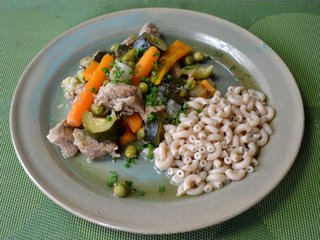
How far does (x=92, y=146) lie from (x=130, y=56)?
0.78 metres

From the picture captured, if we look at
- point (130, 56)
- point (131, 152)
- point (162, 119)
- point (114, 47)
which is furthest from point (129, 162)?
point (114, 47)

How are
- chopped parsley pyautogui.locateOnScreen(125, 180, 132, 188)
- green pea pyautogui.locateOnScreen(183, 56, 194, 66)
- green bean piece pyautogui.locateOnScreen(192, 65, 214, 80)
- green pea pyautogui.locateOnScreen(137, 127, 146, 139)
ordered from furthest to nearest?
green pea pyautogui.locateOnScreen(183, 56, 194, 66)
green bean piece pyautogui.locateOnScreen(192, 65, 214, 80)
green pea pyautogui.locateOnScreen(137, 127, 146, 139)
chopped parsley pyautogui.locateOnScreen(125, 180, 132, 188)

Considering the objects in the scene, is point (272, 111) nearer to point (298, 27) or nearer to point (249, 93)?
point (249, 93)

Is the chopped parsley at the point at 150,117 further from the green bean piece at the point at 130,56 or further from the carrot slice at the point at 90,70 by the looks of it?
the carrot slice at the point at 90,70

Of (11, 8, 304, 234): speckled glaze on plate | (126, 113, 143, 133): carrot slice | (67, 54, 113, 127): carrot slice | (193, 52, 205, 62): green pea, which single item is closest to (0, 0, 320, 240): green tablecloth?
(11, 8, 304, 234): speckled glaze on plate

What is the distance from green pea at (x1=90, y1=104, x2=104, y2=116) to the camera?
3078mm

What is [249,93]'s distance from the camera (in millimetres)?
3271

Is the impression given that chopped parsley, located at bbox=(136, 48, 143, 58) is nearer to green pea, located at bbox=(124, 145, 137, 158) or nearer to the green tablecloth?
green pea, located at bbox=(124, 145, 137, 158)

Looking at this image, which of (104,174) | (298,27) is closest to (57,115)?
(104,174)

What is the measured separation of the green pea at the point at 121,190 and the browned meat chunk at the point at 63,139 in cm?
48

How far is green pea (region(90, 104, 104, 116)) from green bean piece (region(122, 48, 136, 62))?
0.43 metres

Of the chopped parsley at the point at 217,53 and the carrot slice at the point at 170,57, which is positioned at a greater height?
the carrot slice at the point at 170,57

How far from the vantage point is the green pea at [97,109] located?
3.08 metres

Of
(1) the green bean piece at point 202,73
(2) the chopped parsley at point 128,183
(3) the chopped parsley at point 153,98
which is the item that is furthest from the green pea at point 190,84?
(2) the chopped parsley at point 128,183
